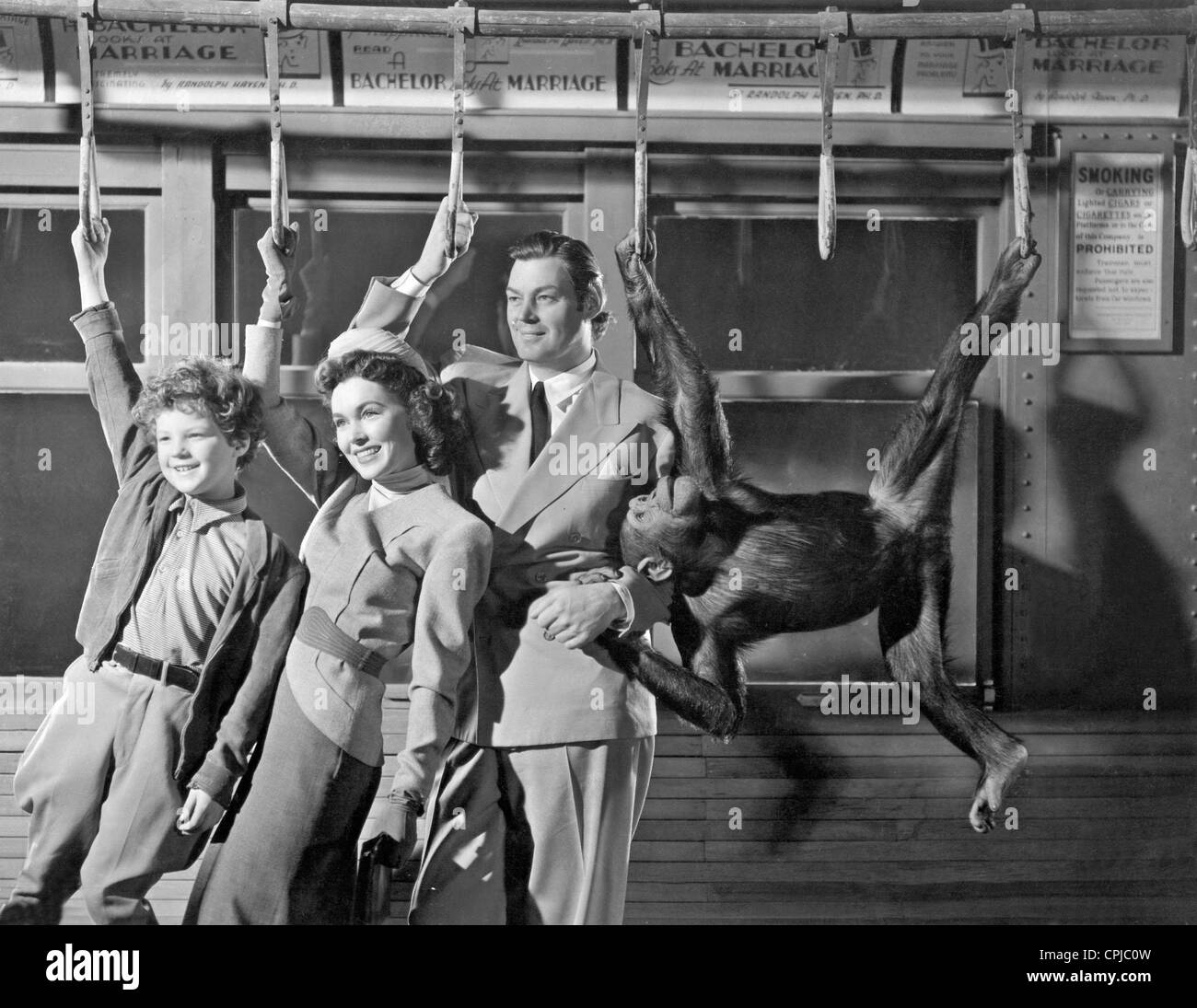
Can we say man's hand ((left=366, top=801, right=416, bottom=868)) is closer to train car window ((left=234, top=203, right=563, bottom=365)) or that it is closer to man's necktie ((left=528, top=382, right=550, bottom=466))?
man's necktie ((left=528, top=382, right=550, bottom=466))

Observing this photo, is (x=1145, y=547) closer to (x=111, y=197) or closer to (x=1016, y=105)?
(x=1016, y=105)

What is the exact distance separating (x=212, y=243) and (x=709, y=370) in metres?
1.17

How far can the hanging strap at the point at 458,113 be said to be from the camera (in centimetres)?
268

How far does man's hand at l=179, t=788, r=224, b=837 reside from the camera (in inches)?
102

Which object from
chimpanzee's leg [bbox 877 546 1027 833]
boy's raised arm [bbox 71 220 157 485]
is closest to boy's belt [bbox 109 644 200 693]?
boy's raised arm [bbox 71 220 157 485]

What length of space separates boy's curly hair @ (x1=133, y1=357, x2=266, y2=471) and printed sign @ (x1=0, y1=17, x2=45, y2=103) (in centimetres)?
72

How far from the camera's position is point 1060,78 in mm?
2770

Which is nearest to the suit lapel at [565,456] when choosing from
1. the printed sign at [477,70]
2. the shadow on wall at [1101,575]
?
the printed sign at [477,70]

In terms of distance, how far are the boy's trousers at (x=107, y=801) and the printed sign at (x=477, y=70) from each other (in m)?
1.43

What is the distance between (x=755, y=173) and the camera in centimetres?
277

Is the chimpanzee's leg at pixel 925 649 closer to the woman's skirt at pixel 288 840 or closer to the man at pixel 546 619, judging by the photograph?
the man at pixel 546 619

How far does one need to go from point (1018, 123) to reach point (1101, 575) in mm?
1060
